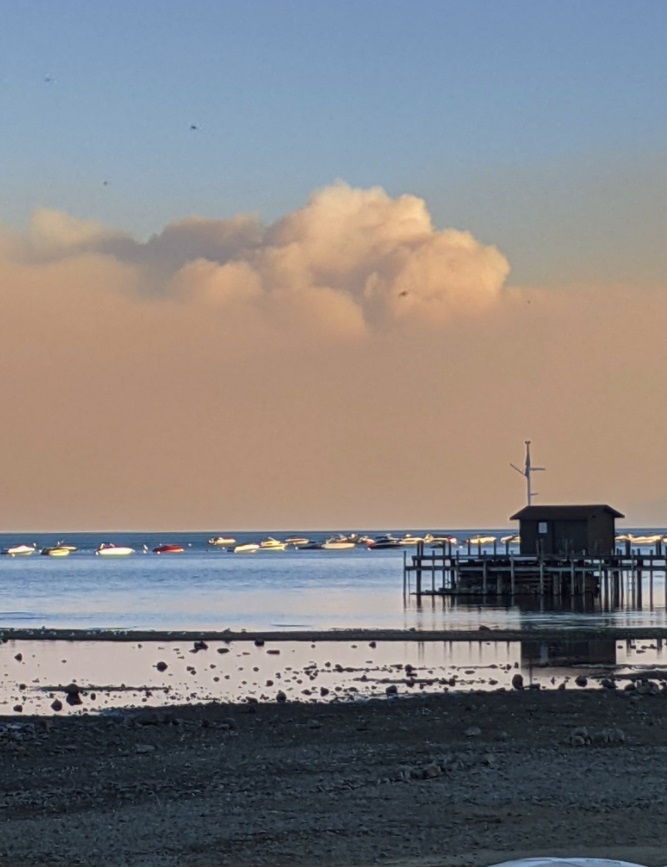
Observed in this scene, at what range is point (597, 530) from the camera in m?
87.5

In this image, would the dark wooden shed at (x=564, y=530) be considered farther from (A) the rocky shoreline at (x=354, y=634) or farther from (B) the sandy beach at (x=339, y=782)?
(B) the sandy beach at (x=339, y=782)

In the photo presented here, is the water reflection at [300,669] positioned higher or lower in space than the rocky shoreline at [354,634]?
lower

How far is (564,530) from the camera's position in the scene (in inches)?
3428

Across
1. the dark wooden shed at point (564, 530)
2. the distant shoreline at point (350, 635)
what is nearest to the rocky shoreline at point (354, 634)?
the distant shoreline at point (350, 635)

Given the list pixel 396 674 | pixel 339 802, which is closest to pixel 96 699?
pixel 396 674

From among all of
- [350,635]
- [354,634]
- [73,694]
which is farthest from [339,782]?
[354,634]

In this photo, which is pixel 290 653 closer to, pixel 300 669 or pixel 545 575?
pixel 300 669

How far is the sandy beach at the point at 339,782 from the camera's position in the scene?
14656 millimetres

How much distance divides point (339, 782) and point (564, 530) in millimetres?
69885

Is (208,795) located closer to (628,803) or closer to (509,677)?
(628,803)

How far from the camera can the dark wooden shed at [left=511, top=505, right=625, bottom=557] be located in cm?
8662

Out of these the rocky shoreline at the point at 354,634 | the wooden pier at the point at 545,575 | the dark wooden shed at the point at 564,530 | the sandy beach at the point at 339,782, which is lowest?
the sandy beach at the point at 339,782

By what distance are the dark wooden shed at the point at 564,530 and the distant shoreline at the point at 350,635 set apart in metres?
29.2

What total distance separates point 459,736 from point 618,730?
8.64 ft
